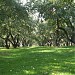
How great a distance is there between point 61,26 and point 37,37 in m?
33.9

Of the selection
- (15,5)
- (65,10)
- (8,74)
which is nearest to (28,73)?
(8,74)

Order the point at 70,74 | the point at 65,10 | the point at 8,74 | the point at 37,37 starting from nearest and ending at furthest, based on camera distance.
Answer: the point at 70,74 → the point at 8,74 → the point at 65,10 → the point at 37,37

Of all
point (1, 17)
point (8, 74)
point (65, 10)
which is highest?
point (65, 10)

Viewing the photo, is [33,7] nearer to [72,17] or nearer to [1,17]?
[72,17]

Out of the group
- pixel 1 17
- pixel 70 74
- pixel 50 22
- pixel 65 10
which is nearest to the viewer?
pixel 70 74

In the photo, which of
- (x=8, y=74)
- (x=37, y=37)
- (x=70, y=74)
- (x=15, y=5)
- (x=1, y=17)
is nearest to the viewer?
(x=70, y=74)

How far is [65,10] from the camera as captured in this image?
46.2 m

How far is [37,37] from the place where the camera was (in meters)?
88.3

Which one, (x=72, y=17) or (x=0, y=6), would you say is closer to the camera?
(x=0, y=6)

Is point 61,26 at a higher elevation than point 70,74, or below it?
higher

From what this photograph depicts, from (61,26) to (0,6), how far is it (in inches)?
1169

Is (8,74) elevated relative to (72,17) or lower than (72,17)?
lower

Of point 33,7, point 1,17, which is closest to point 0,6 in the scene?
point 1,17

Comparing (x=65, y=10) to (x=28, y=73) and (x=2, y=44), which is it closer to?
(x=28, y=73)
